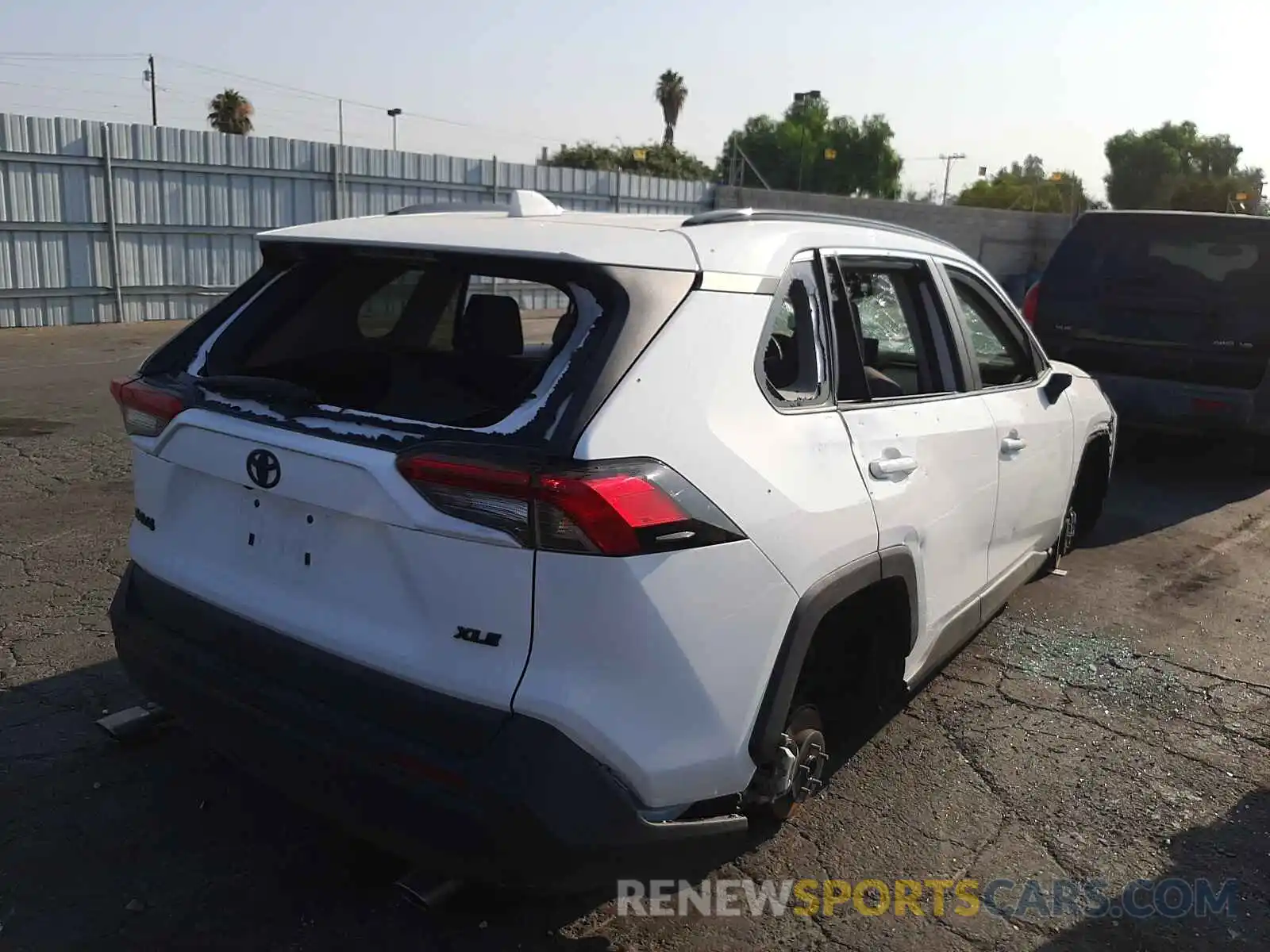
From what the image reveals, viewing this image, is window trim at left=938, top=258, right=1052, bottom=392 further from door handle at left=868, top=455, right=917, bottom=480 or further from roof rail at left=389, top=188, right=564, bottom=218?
roof rail at left=389, top=188, right=564, bottom=218

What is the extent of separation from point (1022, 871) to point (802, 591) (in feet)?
3.95

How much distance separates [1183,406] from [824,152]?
65882 millimetres

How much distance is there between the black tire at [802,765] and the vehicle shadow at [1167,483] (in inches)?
153

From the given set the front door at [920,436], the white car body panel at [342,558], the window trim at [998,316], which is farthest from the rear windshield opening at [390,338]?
the window trim at [998,316]

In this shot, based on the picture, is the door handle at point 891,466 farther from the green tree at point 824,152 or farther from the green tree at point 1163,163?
the green tree at point 1163,163

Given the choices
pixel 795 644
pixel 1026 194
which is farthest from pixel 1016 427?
pixel 1026 194

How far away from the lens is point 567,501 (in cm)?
216

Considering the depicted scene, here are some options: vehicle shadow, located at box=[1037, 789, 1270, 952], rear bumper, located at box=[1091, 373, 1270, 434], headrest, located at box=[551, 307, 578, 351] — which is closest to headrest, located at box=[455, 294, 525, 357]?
headrest, located at box=[551, 307, 578, 351]

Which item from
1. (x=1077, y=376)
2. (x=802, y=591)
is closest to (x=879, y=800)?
(x=802, y=591)

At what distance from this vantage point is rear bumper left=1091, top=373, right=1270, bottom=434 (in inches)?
288

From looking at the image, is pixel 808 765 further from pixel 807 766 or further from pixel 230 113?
pixel 230 113

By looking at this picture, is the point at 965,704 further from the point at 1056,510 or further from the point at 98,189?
the point at 98,189

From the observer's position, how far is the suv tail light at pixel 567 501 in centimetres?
217

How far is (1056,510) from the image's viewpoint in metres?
4.87
